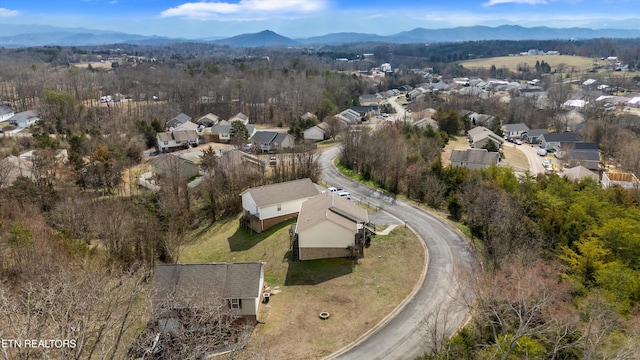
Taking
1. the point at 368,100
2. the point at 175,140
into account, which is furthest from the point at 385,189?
the point at 368,100

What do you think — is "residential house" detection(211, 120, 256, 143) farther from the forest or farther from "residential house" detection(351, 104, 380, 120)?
"residential house" detection(351, 104, 380, 120)

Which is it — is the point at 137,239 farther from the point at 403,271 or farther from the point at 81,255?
the point at 403,271

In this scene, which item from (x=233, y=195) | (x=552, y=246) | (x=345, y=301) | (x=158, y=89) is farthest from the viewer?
(x=158, y=89)

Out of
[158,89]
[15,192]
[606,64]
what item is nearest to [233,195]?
[15,192]

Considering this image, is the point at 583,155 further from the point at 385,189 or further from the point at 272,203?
the point at 272,203

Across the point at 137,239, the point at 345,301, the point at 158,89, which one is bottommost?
the point at 345,301
